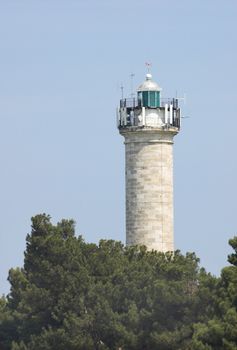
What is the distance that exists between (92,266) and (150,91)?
481 inches

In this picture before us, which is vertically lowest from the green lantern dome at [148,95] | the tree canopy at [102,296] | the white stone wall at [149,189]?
the tree canopy at [102,296]

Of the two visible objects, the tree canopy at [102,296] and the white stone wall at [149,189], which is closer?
the tree canopy at [102,296]

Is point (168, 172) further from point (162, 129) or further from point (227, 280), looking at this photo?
point (227, 280)

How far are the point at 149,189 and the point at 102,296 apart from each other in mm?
10194

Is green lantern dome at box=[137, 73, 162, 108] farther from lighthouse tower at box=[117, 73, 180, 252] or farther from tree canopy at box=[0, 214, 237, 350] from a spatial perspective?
tree canopy at box=[0, 214, 237, 350]

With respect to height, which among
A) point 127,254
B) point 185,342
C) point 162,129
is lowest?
point 185,342

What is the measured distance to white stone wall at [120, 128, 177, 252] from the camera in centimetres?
9931

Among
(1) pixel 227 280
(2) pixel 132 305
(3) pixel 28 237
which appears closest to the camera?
(1) pixel 227 280

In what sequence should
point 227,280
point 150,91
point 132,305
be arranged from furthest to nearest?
point 150,91, point 132,305, point 227,280

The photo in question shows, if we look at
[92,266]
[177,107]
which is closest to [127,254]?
[92,266]

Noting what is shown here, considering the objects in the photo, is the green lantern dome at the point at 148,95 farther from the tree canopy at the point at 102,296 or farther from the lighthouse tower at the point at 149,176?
the tree canopy at the point at 102,296

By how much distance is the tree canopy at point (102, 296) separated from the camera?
86.7m

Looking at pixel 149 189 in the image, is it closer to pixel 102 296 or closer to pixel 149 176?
pixel 149 176

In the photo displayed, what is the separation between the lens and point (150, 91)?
10225 centimetres
